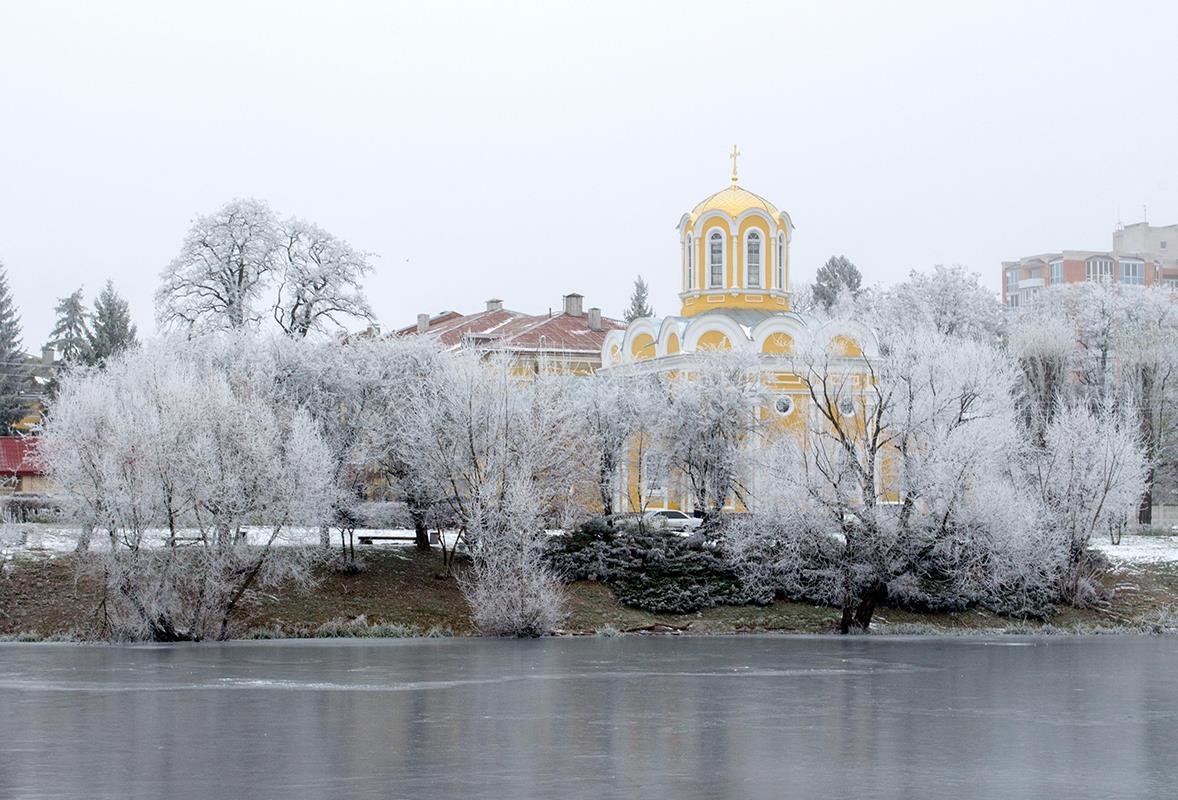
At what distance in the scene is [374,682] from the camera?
28.2 meters

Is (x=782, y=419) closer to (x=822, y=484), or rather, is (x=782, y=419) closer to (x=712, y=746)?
(x=822, y=484)

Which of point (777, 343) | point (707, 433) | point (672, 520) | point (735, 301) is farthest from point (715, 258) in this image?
point (672, 520)

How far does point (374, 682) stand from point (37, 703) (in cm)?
600

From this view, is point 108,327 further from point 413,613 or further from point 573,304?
point 413,613

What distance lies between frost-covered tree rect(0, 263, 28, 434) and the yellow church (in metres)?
30.1

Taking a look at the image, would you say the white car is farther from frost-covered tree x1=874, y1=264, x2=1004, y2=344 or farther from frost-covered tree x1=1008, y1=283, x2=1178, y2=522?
frost-covered tree x1=874, y1=264, x2=1004, y2=344

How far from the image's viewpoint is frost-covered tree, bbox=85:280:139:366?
247ft

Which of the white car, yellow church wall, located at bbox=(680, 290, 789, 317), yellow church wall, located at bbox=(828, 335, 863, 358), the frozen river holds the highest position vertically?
yellow church wall, located at bbox=(680, 290, 789, 317)

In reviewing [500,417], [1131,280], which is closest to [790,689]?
[500,417]

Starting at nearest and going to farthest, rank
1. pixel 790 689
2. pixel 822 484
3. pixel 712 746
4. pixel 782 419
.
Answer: pixel 712 746 → pixel 790 689 → pixel 822 484 → pixel 782 419

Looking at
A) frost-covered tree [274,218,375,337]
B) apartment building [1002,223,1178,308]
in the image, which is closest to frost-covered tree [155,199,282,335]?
frost-covered tree [274,218,375,337]

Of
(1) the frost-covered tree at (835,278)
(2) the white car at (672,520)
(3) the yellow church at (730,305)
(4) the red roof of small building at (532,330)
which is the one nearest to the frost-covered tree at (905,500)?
(2) the white car at (672,520)

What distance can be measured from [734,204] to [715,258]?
2265 mm

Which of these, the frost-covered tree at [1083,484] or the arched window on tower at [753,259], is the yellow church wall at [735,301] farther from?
the frost-covered tree at [1083,484]
